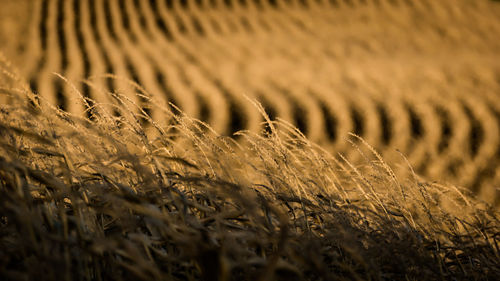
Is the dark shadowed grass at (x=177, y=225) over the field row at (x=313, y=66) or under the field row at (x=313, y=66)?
under

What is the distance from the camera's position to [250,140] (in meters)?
1.35

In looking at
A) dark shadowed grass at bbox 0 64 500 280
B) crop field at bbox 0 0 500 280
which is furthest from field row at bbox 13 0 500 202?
dark shadowed grass at bbox 0 64 500 280

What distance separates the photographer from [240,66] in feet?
23.1

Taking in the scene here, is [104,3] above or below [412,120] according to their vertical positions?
above

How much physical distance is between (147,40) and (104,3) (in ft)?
9.78

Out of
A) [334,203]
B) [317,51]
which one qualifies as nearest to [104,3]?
[317,51]

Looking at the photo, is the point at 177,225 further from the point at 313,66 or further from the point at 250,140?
the point at 313,66

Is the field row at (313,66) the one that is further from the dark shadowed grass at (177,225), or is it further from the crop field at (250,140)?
the dark shadowed grass at (177,225)

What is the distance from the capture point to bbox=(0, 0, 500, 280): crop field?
3.32ft

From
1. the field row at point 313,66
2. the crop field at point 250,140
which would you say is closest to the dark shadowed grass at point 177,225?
the crop field at point 250,140

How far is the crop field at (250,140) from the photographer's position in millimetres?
1012

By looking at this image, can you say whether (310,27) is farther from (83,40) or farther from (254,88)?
(83,40)

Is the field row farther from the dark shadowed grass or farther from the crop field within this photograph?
the dark shadowed grass

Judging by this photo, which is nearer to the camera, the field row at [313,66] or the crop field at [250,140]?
the crop field at [250,140]
